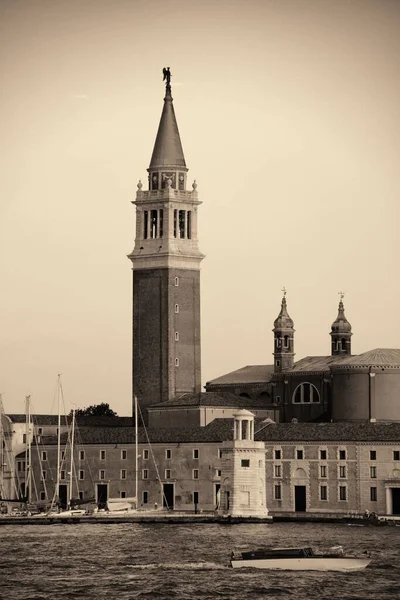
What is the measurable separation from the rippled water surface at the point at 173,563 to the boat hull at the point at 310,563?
0.49 metres

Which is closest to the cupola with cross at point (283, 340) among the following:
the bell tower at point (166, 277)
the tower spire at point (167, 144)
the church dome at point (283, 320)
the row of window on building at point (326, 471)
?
the church dome at point (283, 320)

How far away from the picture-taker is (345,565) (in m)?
97.1

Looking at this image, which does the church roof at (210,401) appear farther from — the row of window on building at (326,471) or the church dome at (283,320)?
the row of window on building at (326,471)

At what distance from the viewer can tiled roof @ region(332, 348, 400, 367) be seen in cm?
13188

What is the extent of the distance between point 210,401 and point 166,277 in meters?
6.82

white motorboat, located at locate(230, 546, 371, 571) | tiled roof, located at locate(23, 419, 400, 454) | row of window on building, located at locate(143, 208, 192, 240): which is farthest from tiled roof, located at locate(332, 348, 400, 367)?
white motorboat, located at locate(230, 546, 371, 571)

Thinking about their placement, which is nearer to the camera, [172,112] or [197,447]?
[197,447]

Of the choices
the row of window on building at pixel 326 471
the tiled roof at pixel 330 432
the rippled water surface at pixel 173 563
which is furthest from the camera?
the tiled roof at pixel 330 432

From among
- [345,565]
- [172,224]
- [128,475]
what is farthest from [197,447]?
[345,565]

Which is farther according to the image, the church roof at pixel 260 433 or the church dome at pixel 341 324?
the church dome at pixel 341 324

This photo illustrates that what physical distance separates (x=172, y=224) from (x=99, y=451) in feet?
43.1

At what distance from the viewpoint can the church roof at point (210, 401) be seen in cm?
13488

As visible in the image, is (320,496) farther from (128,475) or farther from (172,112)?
(172,112)

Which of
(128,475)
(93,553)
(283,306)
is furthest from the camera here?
(283,306)
